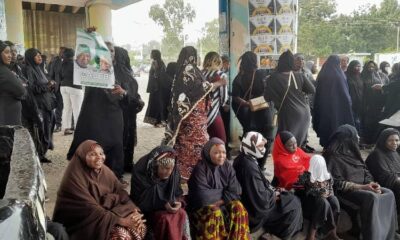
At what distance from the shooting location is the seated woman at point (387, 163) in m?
3.90

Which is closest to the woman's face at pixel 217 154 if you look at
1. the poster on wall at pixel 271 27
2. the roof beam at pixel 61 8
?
the poster on wall at pixel 271 27

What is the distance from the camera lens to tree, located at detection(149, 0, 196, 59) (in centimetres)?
3647

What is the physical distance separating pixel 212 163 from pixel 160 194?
0.51m

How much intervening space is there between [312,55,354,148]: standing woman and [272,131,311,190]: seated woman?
7.44ft

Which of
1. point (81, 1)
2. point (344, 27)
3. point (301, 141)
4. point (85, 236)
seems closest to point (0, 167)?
point (85, 236)

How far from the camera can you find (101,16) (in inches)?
551

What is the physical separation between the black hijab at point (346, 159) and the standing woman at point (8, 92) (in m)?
3.04

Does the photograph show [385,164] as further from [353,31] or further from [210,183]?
[353,31]

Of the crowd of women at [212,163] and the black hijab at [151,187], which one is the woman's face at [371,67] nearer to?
the crowd of women at [212,163]

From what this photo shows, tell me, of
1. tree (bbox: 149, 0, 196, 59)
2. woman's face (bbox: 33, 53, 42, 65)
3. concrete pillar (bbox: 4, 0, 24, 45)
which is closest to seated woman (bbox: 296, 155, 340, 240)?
woman's face (bbox: 33, 53, 42, 65)

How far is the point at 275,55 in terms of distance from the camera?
19.4 ft

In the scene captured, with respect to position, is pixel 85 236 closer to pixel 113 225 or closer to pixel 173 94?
pixel 113 225

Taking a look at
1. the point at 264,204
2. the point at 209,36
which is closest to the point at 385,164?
the point at 264,204

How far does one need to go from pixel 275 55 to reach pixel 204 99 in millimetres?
1927
